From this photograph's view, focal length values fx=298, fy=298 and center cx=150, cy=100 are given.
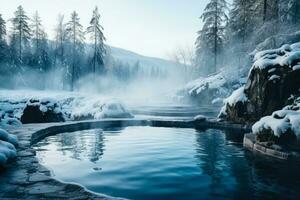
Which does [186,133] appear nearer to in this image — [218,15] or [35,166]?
[35,166]

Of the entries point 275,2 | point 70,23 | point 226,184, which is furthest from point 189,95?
point 226,184

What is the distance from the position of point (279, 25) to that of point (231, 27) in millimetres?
15543

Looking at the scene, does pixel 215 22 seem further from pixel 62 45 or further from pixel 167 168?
pixel 167 168

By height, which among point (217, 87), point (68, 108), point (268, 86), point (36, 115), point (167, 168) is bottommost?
point (167, 168)

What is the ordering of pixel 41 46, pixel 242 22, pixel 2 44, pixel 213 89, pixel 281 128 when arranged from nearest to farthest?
pixel 281 128 < pixel 213 89 < pixel 242 22 < pixel 2 44 < pixel 41 46

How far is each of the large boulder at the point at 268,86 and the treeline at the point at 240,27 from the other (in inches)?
537

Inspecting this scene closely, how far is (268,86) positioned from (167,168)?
8705mm

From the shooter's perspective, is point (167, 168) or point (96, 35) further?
point (96, 35)

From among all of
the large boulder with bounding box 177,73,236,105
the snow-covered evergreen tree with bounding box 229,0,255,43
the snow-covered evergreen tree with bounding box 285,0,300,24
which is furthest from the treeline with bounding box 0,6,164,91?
the snow-covered evergreen tree with bounding box 285,0,300,24

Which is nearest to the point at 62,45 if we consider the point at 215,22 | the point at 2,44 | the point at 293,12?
the point at 2,44

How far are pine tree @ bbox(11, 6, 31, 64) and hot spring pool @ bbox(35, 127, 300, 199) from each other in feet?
122

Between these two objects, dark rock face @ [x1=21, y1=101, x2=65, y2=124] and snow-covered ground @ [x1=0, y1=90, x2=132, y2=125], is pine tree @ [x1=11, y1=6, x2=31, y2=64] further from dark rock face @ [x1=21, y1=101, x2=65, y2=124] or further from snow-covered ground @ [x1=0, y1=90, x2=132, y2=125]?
dark rock face @ [x1=21, y1=101, x2=65, y2=124]

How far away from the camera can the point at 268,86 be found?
14094 millimetres

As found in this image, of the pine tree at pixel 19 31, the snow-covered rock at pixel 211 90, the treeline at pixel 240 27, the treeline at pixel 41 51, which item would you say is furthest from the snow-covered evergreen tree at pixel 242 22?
the pine tree at pixel 19 31
